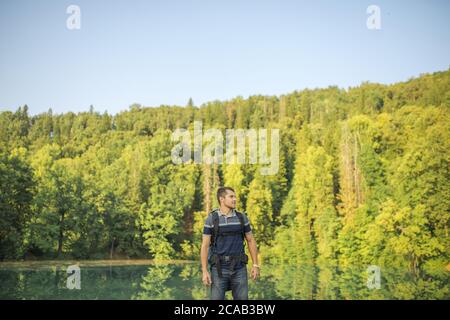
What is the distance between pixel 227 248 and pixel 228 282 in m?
0.39

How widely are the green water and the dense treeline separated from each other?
339cm

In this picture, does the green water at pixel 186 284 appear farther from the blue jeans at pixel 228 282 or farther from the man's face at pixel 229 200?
the man's face at pixel 229 200

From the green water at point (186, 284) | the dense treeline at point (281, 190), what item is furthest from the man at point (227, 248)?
the dense treeline at point (281, 190)

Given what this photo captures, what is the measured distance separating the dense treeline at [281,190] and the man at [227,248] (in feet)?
70.7

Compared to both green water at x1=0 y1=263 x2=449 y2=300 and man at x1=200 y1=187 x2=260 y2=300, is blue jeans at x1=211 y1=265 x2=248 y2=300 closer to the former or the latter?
man at x1=200 y1=187 x2=260 y2=300

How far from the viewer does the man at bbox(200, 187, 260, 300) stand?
6.04m

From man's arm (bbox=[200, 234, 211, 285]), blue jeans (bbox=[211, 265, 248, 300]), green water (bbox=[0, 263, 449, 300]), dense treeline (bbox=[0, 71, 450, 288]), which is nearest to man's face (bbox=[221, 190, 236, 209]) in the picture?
man's arm (bbox=[200, 234, 211, 285])

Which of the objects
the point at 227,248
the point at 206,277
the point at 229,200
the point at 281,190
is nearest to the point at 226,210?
the point at 229,200

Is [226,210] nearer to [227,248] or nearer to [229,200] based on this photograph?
[229,200]

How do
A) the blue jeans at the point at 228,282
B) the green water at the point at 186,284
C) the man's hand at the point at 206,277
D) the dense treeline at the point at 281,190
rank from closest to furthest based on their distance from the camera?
1. the man's hand at the point at 206,277
2. the blue jeans at the point at 228,282
3. the green water at the point at 186,284
4. the dense treeline at the point at 281,190

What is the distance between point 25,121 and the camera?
41.6 metres

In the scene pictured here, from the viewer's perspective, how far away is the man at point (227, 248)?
604cm
